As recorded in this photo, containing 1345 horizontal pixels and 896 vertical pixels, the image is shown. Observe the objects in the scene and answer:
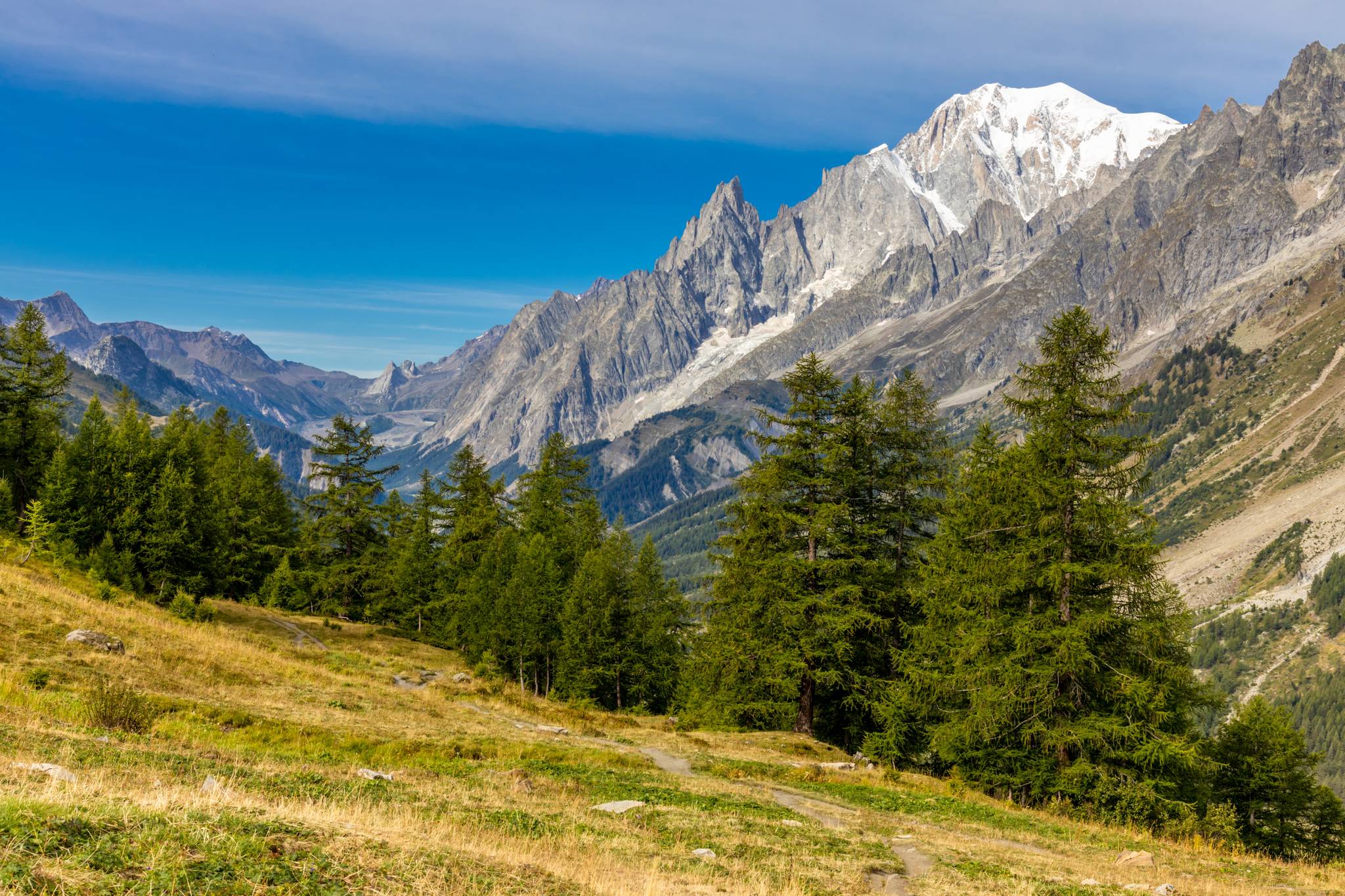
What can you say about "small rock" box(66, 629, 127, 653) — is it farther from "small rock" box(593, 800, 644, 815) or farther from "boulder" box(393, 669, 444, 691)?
"small rock" box(593, 800, 644, 815)

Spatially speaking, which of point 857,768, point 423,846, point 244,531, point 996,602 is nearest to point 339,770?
point 423,846

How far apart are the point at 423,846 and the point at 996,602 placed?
24.4m

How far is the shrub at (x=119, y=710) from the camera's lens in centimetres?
1557

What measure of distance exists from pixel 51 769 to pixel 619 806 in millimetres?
9962

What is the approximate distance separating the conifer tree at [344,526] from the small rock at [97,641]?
3657cm

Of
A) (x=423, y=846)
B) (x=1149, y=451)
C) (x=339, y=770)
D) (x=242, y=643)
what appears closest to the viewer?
(x=423, y=846)

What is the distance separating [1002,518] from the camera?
97.1 feet

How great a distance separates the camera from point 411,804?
12.2 meters

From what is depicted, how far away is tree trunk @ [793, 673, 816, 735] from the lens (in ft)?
109

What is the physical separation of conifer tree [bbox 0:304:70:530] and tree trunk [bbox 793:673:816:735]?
51.4 meters

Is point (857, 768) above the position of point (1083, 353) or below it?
below

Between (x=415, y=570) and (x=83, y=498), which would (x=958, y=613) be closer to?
(x=415, y=570)

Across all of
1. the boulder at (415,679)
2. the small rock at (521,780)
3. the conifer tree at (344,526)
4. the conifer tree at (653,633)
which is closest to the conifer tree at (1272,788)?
the conifer tree at (653,633)

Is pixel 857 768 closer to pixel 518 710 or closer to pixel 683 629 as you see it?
pixel 518 710
